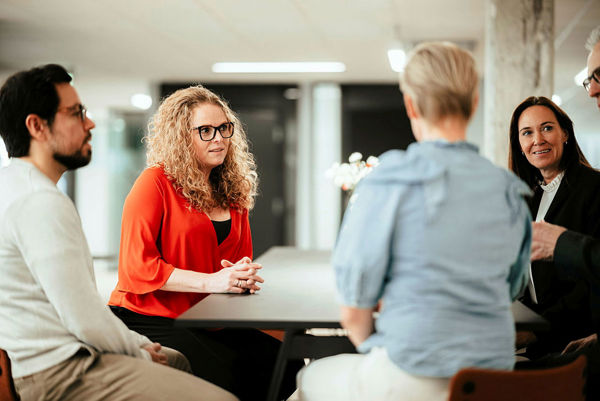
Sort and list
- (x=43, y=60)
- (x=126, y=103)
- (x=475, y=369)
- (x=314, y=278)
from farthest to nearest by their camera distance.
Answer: (x=126, y=103), (x=43, y=60), (x=314, y=278), (x=475, y=369)

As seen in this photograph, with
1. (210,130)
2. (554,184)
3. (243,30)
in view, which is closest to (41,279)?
(210,130)

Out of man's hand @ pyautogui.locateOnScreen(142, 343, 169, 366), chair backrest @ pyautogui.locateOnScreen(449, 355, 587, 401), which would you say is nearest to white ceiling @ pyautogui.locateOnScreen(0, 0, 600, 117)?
man's hand @ pyautogui.locateOnScreen(142, 343, 169, 366)

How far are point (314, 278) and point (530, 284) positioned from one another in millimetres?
830

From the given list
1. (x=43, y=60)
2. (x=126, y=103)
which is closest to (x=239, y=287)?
(x=43, y=60)

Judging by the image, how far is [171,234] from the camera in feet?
7.70

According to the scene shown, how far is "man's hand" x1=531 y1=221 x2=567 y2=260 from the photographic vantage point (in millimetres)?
1797

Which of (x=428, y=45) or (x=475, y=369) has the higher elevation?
(x=428, y=45)

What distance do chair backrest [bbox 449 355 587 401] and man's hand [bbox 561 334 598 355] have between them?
2.12 feet

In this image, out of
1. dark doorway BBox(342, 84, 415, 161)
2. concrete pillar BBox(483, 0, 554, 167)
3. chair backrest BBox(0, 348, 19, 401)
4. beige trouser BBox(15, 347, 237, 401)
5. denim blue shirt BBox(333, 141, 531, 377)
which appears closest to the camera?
denim blue shirt BBox(333, 141, 531, 377)

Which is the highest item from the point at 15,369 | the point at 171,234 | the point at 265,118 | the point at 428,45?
the point at 265,118

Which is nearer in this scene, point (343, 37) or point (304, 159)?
point (343, 37)

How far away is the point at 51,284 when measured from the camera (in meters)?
1.55

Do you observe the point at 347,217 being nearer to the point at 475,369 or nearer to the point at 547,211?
the point at 475,369

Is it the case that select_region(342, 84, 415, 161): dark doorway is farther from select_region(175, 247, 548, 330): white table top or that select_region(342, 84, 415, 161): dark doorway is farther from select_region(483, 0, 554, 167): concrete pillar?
select_region(175, 247, 548, 330): white table top
